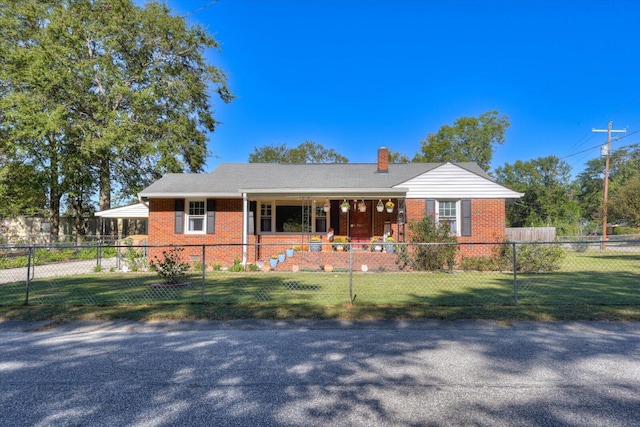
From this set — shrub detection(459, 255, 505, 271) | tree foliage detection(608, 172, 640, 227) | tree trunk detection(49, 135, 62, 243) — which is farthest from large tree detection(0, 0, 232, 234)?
tree foliage detection(608, 172, 640, 227)

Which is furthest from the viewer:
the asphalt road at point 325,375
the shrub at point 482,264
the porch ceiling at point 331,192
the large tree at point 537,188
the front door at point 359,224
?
the large tree at point 537,188

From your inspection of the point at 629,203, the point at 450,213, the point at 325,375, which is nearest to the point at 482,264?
the point at 450,213

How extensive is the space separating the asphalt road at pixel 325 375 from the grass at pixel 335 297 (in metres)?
0.56

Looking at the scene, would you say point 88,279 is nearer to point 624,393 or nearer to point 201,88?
point 624,393

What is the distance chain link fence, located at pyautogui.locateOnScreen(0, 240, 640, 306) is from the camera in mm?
7547

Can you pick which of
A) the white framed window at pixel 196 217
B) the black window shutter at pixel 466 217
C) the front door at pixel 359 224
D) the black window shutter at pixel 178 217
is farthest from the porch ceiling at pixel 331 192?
the black window shutter at pixel 178 217

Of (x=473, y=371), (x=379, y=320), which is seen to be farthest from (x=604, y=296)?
(x=473, y=371)

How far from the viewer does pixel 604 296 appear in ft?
25.3

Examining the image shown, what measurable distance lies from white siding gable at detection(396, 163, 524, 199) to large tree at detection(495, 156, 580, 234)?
131 ft

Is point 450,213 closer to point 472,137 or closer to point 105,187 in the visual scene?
point 105,187

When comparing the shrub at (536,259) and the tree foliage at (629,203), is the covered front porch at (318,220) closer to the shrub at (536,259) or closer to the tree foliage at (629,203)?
the shrub at (536,259)

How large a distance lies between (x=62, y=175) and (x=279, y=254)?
1724cm

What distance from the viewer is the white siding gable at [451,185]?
46.5 feet

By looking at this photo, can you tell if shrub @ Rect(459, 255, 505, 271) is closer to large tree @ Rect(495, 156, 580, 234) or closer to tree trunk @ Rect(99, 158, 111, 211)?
tree trunk @ Rect(99, 158, 111, 211)
